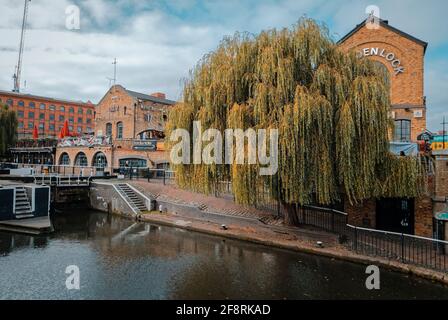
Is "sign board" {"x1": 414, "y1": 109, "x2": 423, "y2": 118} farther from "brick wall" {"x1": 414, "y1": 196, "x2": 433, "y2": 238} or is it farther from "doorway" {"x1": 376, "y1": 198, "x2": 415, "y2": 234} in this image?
"brick wall" {"x1": 414, "y1": 196, "x2": 433, "y2": 238}

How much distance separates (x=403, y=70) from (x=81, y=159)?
28.4 meters

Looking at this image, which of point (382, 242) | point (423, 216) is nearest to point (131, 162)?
point (382, 242)

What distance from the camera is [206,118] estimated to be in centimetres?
1173

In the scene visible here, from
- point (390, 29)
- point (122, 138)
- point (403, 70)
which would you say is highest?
point (390, 29)

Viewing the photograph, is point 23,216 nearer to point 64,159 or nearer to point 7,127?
point 7,127

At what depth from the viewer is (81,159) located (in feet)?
105

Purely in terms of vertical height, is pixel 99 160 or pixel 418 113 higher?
pixel 418 113

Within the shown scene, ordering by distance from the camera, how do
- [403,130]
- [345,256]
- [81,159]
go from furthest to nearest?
1. [81,159]
2. [403,130]
3. [345,256]

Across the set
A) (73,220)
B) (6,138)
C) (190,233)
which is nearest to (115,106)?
(6,138)

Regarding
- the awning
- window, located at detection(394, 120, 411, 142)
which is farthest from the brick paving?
window, located at detection(394, 120, 411, 142)

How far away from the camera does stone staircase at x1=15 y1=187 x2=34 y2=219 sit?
51.9 feet

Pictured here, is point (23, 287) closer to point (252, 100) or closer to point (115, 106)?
point (252, 100)

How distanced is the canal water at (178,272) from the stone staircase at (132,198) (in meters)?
5.27

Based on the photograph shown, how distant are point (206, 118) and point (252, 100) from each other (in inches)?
73.6
